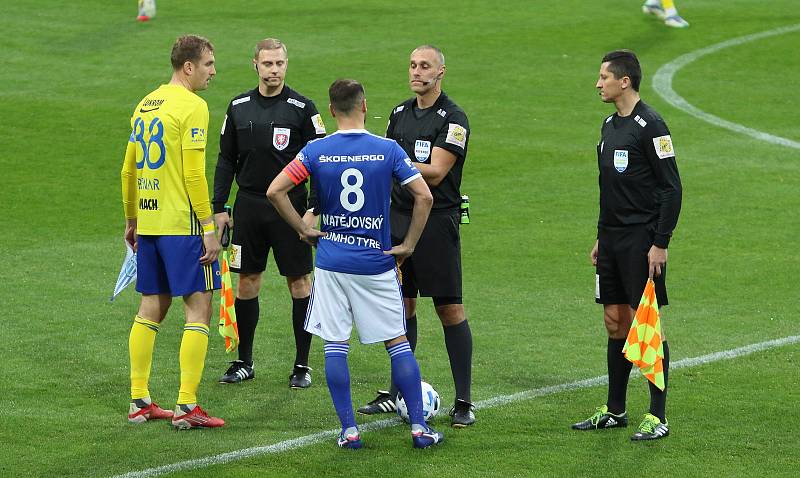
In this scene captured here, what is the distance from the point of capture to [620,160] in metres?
7.66

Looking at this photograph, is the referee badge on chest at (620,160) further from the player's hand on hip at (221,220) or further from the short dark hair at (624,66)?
the player's hand on hip at (221,220)

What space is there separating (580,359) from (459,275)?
1.85 metres

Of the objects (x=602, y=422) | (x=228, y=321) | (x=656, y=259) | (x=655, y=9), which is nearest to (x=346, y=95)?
(x=656, y=259)

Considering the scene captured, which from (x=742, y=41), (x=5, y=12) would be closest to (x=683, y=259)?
(x=742, y=41)

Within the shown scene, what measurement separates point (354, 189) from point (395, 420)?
1.68 m

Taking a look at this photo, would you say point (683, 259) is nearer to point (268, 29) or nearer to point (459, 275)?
point (459, 275)

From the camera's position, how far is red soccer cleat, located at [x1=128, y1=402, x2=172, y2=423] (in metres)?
8.00

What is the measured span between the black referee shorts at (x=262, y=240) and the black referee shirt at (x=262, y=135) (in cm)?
9

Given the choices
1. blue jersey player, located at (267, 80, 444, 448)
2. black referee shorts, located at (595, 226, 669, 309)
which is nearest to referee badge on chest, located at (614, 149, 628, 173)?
black referee shorts, located at (595, 226, 669, 309)

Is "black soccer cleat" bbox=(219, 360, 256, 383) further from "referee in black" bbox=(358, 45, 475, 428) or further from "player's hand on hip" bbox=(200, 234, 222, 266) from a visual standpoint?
"player's hand on hip" bbox=(200, 234, 222, 266)

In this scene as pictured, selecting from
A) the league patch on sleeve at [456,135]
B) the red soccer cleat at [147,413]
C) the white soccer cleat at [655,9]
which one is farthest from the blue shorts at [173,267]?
the white soccer cleat at [655,9]

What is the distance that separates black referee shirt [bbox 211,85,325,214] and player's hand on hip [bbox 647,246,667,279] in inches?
108

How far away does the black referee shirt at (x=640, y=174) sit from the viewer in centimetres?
750

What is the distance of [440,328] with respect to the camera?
10484 millimetres
